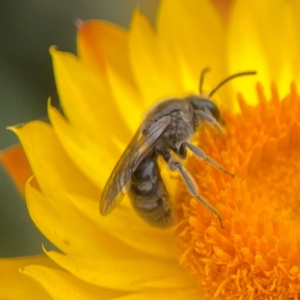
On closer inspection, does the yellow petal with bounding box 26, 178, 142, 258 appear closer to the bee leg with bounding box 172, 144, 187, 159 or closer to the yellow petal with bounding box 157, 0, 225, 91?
the bee leg with bounding box 172, 144, 187, 159

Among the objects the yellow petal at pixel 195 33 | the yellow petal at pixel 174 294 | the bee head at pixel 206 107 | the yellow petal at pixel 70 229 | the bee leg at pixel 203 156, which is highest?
the yellow petal at pixel 195 33

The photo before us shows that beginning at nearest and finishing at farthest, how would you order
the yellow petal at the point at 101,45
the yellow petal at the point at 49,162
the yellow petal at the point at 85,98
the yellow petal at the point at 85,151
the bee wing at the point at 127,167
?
the bee wing at the point at 127,167
the yellow petal at the point at 49,162
the yellow petal at the point at 85,151
the yellow petal at the point at 85,98
the yellow petal at the point at 101,45

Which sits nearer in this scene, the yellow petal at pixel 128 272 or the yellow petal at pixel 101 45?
the yellow petal at pixel 128 272

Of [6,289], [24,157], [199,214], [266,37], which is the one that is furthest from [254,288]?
[266,37]

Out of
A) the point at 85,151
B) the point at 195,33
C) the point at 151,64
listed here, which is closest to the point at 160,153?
the point at 85,151

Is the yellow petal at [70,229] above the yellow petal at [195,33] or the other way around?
the other way around

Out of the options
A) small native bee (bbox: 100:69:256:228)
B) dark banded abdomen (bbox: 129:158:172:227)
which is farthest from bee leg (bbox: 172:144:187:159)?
dark banded abdomen (bbox: 129:158:172:227)

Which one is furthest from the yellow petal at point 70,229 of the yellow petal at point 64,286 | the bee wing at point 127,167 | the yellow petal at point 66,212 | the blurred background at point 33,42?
the blurred background at point 33,42

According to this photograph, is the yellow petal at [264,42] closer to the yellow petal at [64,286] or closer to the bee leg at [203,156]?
the bee leg at [203,156]
